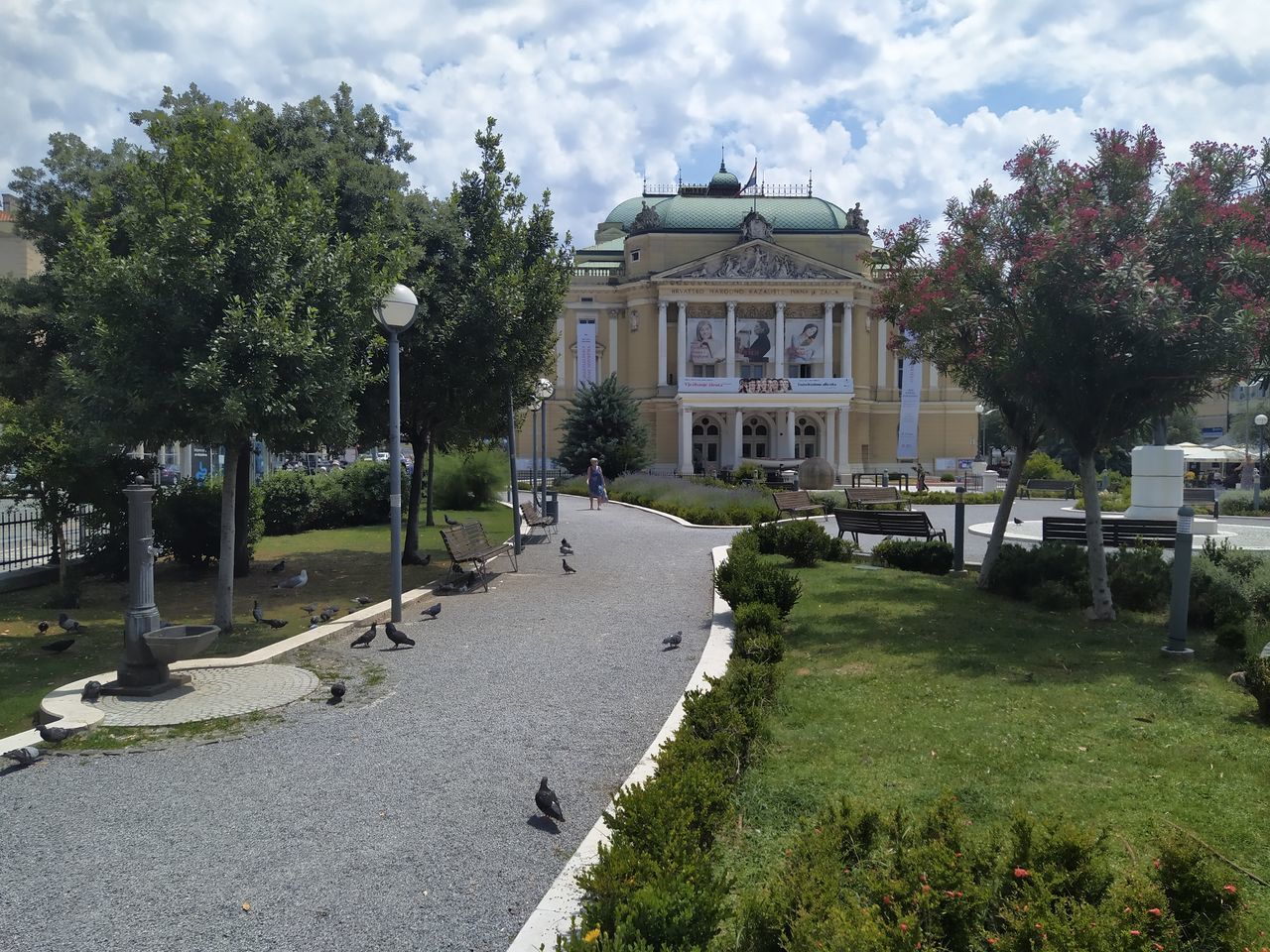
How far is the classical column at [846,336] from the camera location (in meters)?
58.8

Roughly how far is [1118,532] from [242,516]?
1274 centimetres

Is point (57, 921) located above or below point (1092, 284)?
below

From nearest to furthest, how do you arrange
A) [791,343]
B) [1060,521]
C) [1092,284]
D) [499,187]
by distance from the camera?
[1092,284] → [1060,521] → [499,187] → [791,343]

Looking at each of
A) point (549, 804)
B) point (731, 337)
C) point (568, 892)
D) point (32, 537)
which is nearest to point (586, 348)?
point (731, 337)

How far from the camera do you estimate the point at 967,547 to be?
1736 centimetres

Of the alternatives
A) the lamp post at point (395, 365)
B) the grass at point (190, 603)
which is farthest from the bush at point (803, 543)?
the lamp post at point (395, 365)

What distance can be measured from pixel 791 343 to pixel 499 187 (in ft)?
154

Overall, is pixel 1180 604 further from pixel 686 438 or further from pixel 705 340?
pixel 705 340

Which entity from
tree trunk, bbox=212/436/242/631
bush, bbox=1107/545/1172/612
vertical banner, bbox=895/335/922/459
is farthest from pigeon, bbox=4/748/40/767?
vertical banner, bbox=895/335/922/459

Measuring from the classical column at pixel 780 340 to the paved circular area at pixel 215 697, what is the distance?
175 ft

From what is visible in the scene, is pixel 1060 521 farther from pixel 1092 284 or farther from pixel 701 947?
pixel 701 947

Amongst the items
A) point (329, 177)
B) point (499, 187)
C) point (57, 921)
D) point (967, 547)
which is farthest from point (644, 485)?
point (57, 921)

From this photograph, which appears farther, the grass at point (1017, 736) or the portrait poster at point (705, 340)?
the portrait poster at point (705, 340)

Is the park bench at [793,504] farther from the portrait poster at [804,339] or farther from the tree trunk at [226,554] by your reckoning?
the portrait poster at [804,339]
